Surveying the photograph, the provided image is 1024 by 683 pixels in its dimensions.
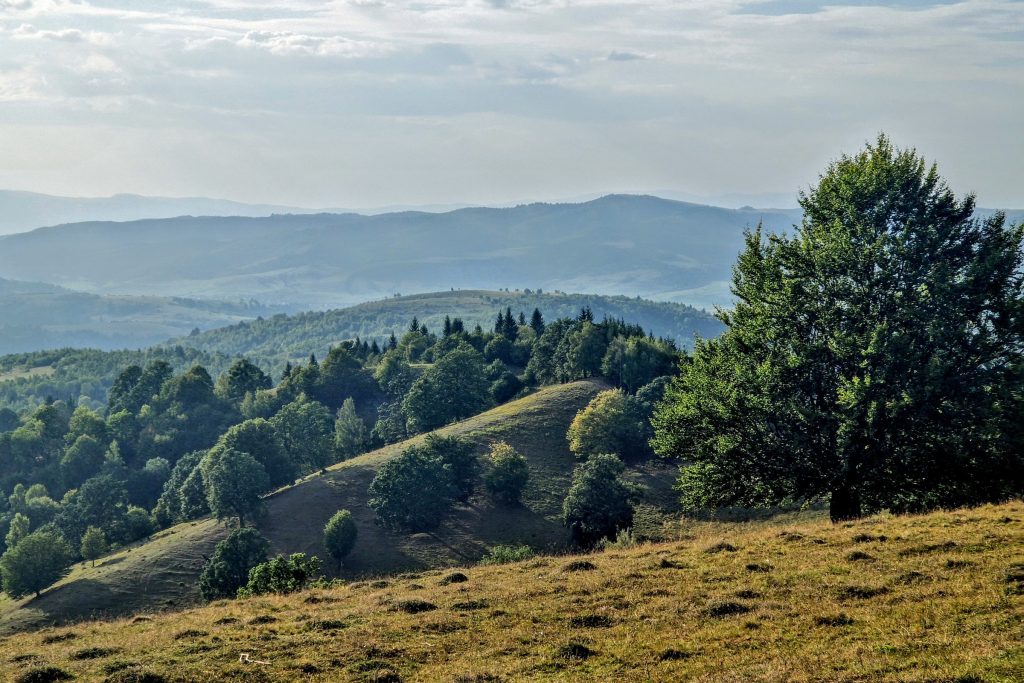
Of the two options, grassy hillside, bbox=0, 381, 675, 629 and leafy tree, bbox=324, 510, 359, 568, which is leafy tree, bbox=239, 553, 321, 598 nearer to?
grassy hillside, bbox=0, 381, 675, 629

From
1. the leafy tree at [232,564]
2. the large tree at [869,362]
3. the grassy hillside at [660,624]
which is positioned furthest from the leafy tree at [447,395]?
the grassy hillside at [660,624]

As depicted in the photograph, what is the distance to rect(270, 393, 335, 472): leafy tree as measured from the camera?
148m

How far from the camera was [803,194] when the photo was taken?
44656mm

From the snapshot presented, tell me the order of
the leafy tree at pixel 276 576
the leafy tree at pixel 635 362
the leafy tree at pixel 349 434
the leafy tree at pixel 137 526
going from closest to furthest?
the leafy tree at pixel 276 576
the leafy tree at pixel 137 526
the leafy tree at pixel 635 362
the leafy tree at pixel 349 434

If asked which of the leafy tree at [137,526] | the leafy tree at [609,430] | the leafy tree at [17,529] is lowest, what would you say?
the leafy tree at [17,529]

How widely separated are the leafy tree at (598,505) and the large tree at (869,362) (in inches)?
2025

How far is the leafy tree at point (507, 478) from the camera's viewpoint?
113688 mm

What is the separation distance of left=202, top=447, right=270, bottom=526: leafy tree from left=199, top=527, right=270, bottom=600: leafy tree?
82.4ft

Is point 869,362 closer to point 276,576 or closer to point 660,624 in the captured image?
point 660,624

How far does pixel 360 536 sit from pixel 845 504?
76.0 metres

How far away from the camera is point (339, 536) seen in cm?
10244

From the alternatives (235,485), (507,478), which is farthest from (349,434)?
(507,478)

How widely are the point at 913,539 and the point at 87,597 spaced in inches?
3659

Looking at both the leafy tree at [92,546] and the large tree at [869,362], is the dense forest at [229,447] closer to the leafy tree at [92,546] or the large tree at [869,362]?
the leafy tree at [92,546]
